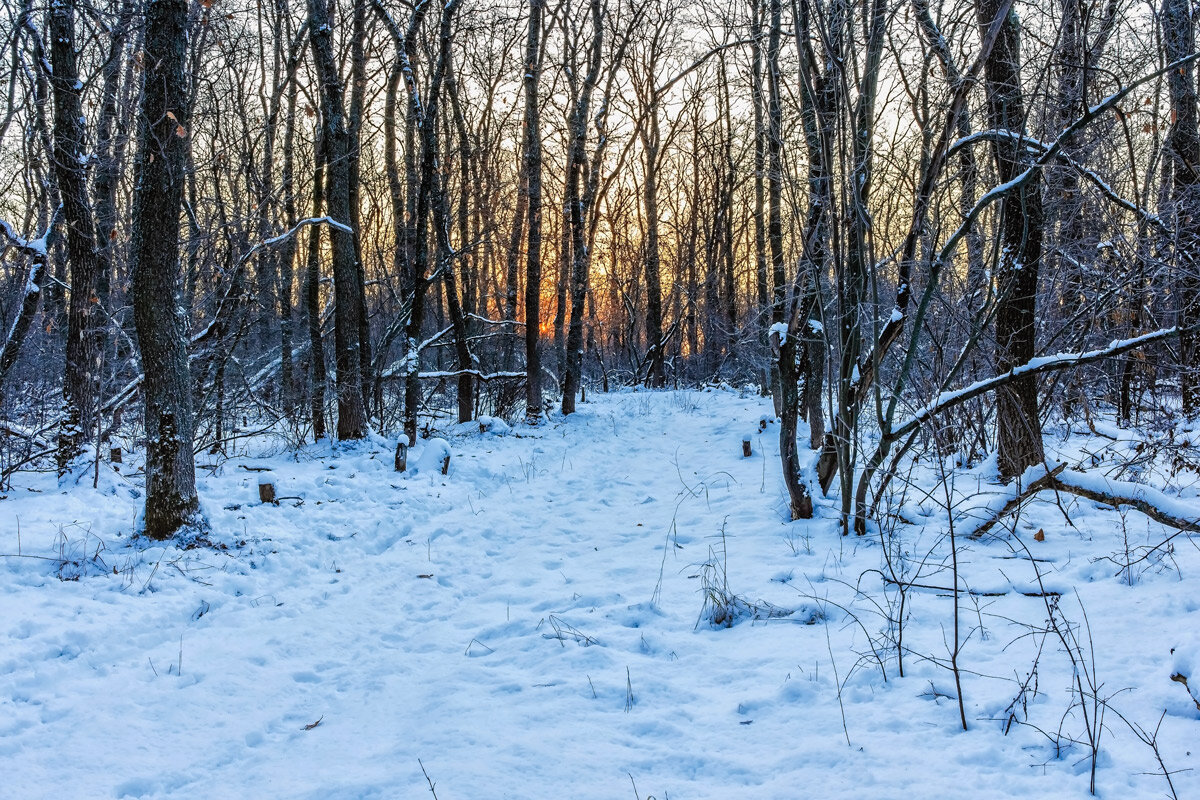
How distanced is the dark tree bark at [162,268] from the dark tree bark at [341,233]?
3905 mm

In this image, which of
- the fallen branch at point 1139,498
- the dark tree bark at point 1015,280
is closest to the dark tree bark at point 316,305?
the dark tree bark at point 1015,280

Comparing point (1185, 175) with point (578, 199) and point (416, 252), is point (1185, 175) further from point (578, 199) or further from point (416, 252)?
point (416, 252)

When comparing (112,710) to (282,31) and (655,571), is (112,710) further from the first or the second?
(282,31)

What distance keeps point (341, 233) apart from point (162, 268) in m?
4.41

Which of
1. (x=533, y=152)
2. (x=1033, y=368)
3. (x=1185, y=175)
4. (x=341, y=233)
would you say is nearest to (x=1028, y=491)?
(x=1033, y=368)

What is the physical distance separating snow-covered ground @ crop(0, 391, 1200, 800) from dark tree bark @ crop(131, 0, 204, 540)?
0.42m

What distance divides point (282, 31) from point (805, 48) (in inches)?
537

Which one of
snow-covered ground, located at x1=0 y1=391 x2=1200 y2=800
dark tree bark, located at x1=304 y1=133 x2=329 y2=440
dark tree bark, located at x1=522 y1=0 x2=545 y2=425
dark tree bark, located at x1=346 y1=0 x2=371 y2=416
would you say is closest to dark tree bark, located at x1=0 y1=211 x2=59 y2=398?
snow-covered ground, located at x1=0 y1=391 x2=1200 y2=800

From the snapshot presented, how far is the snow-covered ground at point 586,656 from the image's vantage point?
96.5 inches

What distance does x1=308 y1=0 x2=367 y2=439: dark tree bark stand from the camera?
880 cm

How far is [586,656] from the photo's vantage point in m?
3.49

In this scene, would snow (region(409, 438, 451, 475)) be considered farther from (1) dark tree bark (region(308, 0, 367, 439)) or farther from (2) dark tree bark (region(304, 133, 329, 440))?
(2) dark tree bark (region(304, 133, 329, 440))

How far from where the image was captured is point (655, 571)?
4.83 meters

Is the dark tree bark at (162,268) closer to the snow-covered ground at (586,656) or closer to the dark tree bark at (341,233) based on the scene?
the snow-covered ground at (586,656)
